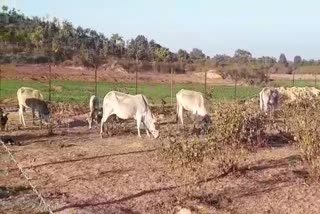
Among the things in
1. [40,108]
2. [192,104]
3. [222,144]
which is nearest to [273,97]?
[192,104]

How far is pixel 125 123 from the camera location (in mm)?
23031

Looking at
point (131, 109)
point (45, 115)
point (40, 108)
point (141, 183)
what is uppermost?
point (131, 109)

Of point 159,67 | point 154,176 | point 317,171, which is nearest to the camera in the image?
point 317,171

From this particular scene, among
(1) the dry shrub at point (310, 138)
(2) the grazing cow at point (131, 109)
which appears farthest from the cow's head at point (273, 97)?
(1) the dry shrub at point (310, 138)

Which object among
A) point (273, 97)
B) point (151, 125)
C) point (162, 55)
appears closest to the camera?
point (151, 125)

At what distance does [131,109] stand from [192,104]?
9.74 feet

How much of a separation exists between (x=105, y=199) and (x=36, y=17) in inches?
3245

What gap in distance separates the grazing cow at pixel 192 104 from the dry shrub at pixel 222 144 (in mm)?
5459

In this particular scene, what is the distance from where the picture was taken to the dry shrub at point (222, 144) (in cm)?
1252

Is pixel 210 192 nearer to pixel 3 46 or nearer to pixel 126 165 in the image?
pixel 126 165

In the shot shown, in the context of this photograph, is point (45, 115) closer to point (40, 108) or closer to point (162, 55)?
point (40, 108)

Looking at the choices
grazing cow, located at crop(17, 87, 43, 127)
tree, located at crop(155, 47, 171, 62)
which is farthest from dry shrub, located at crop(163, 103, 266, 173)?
tree, located at crop(155, 47, 171, 62)

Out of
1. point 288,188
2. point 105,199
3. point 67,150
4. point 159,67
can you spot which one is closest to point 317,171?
point 288,188

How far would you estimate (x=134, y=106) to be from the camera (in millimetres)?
19641
